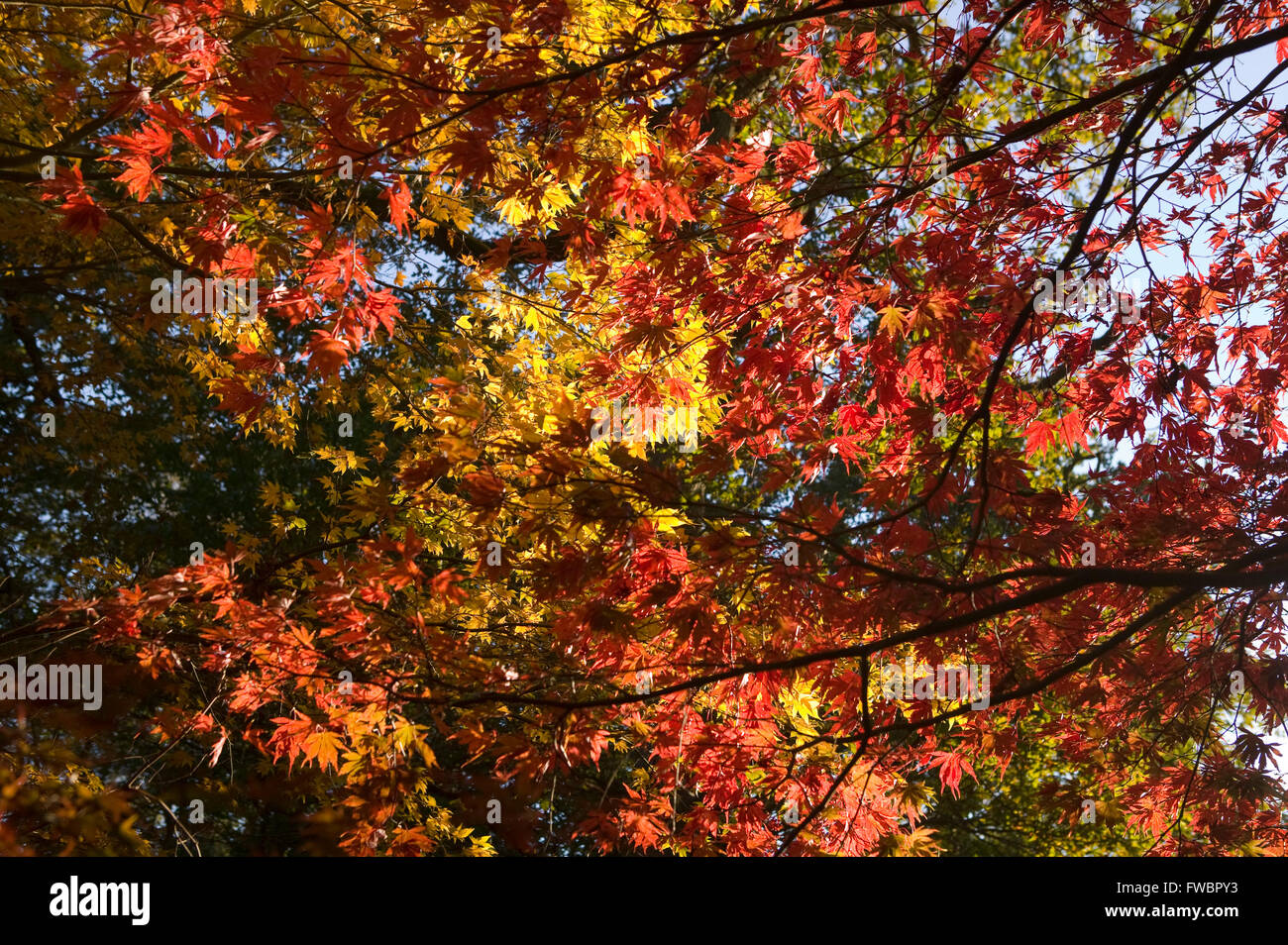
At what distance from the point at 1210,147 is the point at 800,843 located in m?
3.59

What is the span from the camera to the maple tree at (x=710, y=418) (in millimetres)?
2623

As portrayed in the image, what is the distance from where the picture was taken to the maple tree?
8.61 ft

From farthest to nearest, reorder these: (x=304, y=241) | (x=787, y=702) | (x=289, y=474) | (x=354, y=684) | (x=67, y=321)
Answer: (x=289, y=474), (x=67, y=321), (x=787, y=702), (x=304, y=241), (x=354, y=684)

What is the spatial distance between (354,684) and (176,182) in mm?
3395

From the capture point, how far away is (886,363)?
11.1 feet

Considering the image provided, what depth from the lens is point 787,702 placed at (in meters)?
3.65

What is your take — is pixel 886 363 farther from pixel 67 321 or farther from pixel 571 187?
pixel 67 321

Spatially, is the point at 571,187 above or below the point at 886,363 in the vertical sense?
above

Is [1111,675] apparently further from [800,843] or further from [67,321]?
[67,321]

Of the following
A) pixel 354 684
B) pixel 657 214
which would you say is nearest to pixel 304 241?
pixel 657 214

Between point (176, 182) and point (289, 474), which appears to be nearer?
point (176, 182)

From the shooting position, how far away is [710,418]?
15.6 feet
